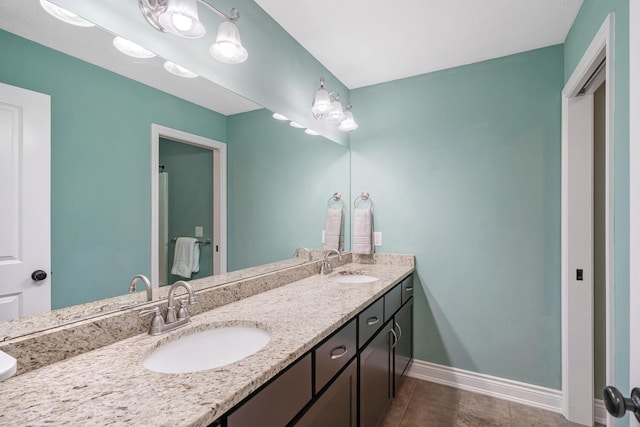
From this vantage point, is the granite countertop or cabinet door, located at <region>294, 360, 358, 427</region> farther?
cabinet door, located at <region>294, 360, 358, 427</region>

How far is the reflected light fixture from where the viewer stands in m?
2.02

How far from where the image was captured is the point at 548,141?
1.99 metres

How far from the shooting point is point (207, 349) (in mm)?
1106

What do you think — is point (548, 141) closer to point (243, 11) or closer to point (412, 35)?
point (412, 35)

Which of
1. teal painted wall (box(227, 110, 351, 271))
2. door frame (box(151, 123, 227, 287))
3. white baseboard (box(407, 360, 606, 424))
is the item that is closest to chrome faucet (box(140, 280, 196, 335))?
door frame (box(151, 123, 227, 287))

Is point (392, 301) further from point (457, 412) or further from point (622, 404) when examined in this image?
point (622, 404)

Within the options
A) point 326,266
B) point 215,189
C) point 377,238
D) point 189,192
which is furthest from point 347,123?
point 189,192

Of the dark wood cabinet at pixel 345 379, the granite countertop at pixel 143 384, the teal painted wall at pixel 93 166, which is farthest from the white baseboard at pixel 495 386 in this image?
the teal painted wall at pixel 93 166

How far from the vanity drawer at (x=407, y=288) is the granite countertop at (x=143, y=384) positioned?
107cm

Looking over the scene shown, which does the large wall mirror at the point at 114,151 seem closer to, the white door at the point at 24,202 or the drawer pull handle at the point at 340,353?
the white door at the point at 24,202

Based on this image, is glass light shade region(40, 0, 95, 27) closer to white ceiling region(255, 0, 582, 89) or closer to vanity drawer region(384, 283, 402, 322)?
white ceiling region(255, 0, 582, 89)

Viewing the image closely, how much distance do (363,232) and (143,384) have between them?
1.94 m

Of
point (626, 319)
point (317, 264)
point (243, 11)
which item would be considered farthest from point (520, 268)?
point (243, 11)

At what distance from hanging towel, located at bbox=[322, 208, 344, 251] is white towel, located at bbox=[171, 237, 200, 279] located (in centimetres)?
112
